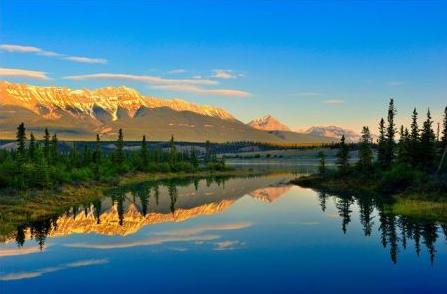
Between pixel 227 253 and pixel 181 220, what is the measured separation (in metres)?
20.8

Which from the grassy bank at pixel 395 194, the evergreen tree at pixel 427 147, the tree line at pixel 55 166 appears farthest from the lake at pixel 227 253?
the evergreen tree at pixel 427 147

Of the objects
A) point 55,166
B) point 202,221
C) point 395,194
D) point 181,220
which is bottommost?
point 181,220

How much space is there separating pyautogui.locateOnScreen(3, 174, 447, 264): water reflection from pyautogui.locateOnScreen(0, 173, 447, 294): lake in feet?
0.43

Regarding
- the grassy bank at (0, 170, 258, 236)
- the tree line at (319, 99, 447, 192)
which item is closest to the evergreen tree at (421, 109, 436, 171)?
the tree line at (319, 99, 447, 192)

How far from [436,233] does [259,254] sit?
1893 cm

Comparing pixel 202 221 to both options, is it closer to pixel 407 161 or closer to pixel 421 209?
pixel 421 209

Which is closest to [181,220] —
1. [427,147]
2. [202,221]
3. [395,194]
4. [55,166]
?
[202,221]

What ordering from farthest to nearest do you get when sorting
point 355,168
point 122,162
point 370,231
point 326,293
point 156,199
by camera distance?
point 122,162, point 355,168, point 156,199, point 370,231, point 326,293

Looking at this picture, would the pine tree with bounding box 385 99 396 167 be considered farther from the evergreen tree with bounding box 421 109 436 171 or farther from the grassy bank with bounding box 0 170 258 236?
the grassy bank with bounding box 0 170 258 236

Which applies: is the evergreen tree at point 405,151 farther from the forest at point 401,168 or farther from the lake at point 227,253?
the lake at point 227,253

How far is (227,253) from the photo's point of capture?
37375 mm

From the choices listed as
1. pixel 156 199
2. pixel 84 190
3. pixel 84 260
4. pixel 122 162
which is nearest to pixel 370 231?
pixel 84 260

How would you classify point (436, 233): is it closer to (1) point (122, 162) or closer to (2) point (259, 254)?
(2) point (259, 254)

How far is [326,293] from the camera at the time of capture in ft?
88.6
